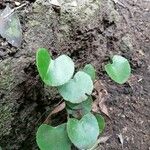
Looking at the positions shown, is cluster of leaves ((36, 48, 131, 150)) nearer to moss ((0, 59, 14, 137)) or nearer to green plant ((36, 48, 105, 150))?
green plant ((36, 48, 105, 150))

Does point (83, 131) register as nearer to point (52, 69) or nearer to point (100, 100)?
point (52, 69)

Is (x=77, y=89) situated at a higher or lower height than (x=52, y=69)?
lower

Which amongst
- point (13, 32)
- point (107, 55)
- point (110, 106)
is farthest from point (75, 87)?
point (107, 55)

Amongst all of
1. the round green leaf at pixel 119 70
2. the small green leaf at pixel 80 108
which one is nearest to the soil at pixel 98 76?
the small green leaf at pixel 80 108

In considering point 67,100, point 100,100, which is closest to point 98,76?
point 100,100

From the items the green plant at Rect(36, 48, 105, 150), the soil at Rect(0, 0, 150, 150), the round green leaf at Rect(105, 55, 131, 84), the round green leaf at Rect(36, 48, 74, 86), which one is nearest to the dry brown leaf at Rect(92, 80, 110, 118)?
the soil at Rect(0, 0, 150, 150)

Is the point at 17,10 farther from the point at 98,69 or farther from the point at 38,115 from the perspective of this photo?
the point at 98,69
